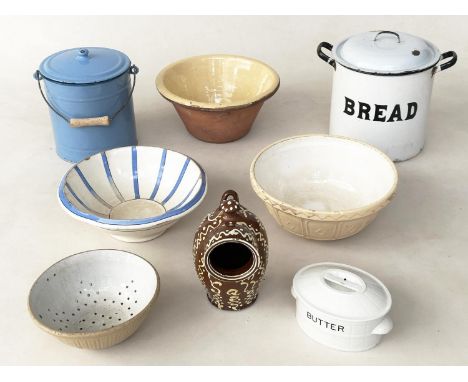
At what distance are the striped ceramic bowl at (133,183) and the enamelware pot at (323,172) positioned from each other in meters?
0.23

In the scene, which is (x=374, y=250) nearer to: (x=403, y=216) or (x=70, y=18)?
(x=403, y=216)

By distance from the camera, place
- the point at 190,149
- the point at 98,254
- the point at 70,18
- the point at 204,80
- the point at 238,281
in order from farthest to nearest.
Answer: the point at 70,18, the point at 204,80, the point at 190,149, the point at 98,254, the point at 238,281

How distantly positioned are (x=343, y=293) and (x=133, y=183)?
0.91m

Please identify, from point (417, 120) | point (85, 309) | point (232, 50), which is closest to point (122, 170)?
point (85, 309)

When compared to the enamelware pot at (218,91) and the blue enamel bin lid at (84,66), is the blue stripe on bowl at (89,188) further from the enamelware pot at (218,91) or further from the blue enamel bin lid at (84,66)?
the enamelware pot at (218,91)

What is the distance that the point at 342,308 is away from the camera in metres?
1.85

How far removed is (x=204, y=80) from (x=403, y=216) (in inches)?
40.0

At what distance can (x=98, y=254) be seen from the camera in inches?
81.4

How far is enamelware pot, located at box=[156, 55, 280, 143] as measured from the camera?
2.67 metres

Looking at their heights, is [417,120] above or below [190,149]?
above

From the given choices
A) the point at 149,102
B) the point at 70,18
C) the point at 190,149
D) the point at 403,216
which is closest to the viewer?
the point at 403,216

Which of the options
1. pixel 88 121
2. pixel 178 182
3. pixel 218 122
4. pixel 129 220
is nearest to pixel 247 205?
pixel 178 182

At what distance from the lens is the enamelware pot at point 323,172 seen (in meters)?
2.35

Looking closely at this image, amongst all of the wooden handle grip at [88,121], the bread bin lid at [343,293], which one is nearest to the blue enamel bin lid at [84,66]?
the wooden handle grip at [88,121]
